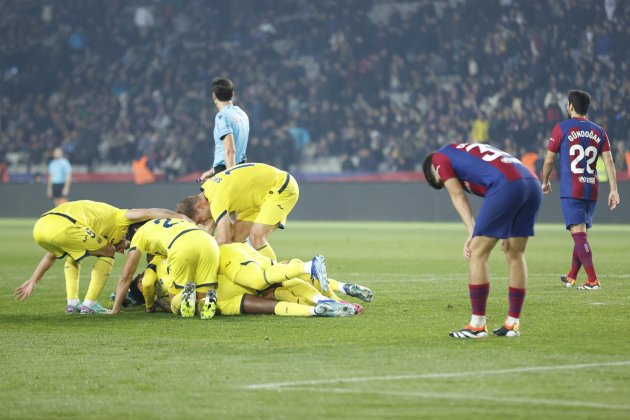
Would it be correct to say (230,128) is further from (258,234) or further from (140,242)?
(140,242)

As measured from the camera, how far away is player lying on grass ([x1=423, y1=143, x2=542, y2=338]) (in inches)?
328

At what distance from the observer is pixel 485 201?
8312 millimetres

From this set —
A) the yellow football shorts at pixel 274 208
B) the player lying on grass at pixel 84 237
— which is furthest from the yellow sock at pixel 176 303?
the yellow football shorts at pixel 274 208

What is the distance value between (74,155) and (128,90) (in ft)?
10.5

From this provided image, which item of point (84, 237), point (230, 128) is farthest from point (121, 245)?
point (230, 128)

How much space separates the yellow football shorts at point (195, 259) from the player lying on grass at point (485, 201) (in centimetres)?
263

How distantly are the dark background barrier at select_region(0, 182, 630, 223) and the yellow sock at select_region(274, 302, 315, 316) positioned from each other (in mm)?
20672

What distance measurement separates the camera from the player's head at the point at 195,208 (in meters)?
11.6

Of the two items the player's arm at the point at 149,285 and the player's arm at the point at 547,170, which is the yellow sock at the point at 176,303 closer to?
the player's arm at the point at 149,285

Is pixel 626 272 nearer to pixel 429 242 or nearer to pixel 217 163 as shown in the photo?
pixel 217 163

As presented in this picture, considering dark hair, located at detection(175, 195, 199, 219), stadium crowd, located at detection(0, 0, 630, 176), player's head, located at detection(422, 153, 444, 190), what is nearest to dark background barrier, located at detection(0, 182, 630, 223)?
stadium crowd, located at detection(0, 0, 630, 176)

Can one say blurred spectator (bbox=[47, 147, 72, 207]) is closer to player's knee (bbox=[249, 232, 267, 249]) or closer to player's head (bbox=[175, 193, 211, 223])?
player's knee (bbox=[249, 232, 267, 249])

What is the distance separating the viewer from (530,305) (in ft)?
36.3

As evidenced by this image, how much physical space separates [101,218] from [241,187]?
1502 mm
